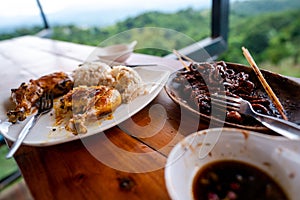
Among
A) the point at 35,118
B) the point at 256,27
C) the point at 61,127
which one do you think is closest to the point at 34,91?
the point at 35,118

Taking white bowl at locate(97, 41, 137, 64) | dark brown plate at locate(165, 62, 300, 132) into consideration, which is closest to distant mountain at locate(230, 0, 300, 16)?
white bowl at locate(97, 41, 137, 64)

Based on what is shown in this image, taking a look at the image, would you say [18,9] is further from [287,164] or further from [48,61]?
[287,164]

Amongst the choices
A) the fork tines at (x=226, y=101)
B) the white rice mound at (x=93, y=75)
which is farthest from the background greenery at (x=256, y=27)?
the fork tines at (x=226, y=101)

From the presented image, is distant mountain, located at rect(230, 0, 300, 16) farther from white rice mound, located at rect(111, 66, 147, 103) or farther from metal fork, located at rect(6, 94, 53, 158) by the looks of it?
metal fork, located at rect(6, 94, 53, 158)

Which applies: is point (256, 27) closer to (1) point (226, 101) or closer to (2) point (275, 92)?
(2) point (275, 92)

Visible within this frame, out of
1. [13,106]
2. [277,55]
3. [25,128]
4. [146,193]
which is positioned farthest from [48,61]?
[277,55]

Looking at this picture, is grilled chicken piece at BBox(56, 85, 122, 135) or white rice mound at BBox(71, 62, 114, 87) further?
white rice mound at BBox(71, 62, 114, 87)
